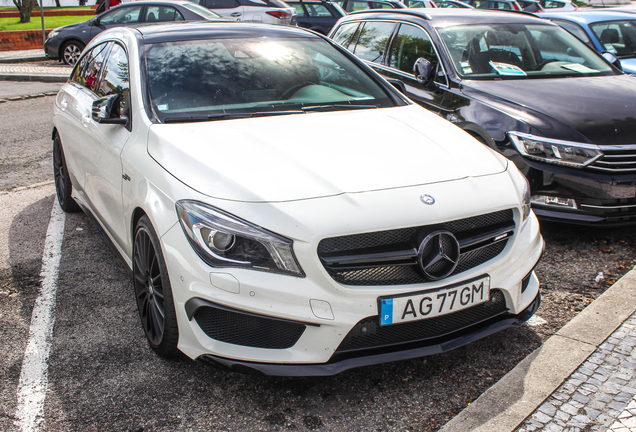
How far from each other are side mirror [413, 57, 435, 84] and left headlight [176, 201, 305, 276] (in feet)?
10.8

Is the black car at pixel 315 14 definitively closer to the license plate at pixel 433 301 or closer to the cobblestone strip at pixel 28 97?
the cobblestone strip at pixel 28 97

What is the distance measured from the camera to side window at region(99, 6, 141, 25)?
13.9 m

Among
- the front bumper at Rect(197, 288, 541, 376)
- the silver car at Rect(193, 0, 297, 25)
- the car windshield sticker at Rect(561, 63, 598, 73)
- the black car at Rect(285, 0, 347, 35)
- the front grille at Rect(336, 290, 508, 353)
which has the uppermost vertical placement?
the car windshield sticker at Rect(561, 63, 598, 73)

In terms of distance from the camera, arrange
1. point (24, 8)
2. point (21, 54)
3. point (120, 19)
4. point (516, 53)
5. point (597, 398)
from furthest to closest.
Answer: point (24, 8)
point (21, 54)
point (120, 19)
point (516, 53)
point (597, 398)

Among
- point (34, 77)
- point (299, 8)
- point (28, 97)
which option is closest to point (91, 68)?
point (28, 97)

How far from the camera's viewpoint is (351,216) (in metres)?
2.52

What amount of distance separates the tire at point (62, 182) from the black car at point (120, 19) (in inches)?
314

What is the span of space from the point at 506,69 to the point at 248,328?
389 centimetres

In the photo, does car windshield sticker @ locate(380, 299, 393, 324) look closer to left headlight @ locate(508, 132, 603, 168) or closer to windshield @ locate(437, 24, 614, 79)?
left headlight @ locate(508, 132, 603, 168)

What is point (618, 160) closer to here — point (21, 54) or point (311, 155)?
point (311, 155)

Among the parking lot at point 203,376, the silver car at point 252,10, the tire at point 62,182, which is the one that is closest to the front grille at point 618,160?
the parking lot at point 203,376

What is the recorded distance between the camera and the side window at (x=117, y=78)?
147 inches

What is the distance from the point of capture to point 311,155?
116 inches

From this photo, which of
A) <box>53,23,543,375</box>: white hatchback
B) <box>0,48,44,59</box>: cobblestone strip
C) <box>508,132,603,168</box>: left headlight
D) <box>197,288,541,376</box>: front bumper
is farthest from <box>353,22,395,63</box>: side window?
<box>0,48,44,59</box>: cobblestone strip
